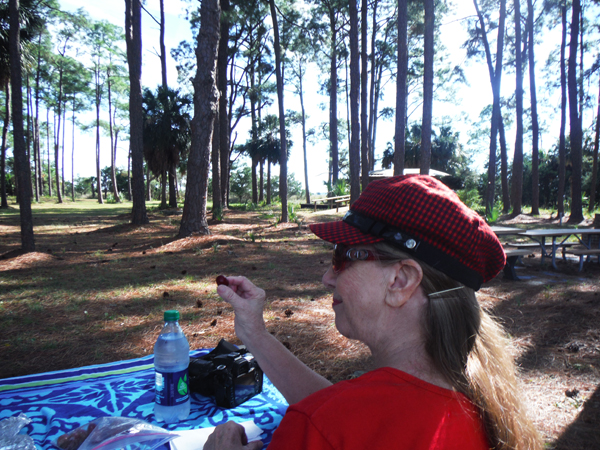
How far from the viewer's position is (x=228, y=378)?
6.93 feet

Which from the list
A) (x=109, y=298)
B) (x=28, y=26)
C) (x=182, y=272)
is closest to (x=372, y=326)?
(x=109, y=298)

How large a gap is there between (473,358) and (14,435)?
2.06 m

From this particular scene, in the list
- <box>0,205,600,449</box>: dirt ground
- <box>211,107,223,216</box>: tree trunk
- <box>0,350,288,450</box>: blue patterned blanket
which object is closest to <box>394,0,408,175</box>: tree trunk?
<box>0,205,600,449</box>: dirt ground

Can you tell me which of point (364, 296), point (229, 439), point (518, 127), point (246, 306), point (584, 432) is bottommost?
point (584, 432)

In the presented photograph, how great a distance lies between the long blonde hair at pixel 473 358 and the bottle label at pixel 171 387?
4.19 feet

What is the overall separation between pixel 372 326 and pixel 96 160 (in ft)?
127

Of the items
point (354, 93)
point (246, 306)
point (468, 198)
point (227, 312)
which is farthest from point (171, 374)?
point (468, 198)

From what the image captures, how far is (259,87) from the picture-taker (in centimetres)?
2648

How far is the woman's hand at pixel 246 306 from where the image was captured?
1.52 m

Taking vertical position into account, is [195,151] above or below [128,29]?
below

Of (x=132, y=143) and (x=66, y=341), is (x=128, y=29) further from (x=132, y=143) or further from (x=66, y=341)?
(x=66, y=341)

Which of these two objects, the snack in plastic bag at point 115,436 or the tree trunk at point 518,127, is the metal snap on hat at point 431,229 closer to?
the snack in plastic bag at point 115,436

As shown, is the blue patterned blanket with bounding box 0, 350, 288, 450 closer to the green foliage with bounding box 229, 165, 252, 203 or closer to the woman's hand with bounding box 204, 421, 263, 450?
the woman's hand with bounding box 204, 421, 263, 450

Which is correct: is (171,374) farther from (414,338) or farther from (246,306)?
(414,338)
